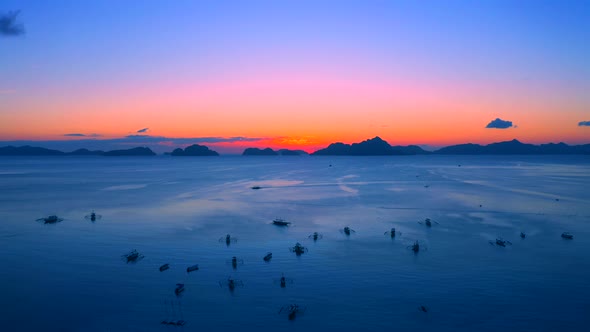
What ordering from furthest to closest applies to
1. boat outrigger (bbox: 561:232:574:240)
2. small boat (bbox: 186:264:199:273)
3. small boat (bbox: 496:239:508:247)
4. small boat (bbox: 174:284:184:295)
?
boat outrigger (bbox: 561:232:574:240), small boat (bbox: 496:239:508:247), small boat (bbox: 186:264:199:273), small boat (bbox: 174:284:184:295)

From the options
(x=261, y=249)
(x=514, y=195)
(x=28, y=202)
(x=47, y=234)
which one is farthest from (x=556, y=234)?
(x=28, y=202)

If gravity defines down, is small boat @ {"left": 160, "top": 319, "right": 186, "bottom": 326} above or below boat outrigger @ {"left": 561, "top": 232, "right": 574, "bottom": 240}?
below

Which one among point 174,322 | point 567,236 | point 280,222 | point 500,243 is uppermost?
point 567,236

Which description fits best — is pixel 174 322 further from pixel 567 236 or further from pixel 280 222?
pixel 567 236

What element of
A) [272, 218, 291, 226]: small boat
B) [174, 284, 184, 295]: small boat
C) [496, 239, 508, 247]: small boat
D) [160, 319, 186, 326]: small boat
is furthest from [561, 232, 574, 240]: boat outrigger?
[160, 319, 186, 326]: small boat

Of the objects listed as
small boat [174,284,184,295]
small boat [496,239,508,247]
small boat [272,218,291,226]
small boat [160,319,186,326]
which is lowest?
small boat [160,319,186,326]

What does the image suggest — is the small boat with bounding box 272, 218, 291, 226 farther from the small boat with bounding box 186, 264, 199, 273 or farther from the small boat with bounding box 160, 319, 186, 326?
the small boat with bounding box 160, 319, 186, 326

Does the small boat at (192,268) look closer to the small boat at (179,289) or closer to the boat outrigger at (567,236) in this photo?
the small boat at (179,289)

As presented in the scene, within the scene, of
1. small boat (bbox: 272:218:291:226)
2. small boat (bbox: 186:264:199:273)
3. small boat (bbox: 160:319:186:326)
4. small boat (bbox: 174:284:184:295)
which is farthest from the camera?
small boat (bbox: 272:218:291:226)

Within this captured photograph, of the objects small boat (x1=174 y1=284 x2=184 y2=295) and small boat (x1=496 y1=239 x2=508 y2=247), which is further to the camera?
small boat (x1=496 y1=239 x2=508 y2=247)

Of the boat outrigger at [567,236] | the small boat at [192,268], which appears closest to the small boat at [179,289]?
the small boat at [192,268]

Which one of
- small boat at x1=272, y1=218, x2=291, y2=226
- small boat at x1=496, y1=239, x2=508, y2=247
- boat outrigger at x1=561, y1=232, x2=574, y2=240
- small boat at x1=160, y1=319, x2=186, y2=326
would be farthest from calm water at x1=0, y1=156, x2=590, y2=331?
small boat at x1=272, y1=218, x2=291, y2=226

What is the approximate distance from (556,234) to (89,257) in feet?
156

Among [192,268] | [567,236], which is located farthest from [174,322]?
[567,236]
